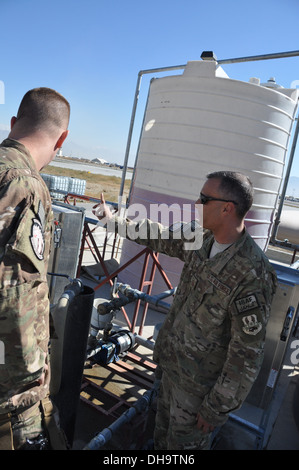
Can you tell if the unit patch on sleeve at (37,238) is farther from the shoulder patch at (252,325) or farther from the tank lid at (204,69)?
the tank lid at (204,69)

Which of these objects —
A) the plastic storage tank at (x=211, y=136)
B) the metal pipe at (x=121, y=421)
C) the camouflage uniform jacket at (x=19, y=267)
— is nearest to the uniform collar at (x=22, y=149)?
the camouflage uniform jacket at (x=19, y=267)

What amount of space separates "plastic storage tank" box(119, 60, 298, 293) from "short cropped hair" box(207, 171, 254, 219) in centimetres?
378

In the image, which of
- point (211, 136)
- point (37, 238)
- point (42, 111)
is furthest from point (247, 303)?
point (211, 136)

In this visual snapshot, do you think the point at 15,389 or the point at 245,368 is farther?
the point at 245,368

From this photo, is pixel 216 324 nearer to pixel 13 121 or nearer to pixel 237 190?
pixel 237 190

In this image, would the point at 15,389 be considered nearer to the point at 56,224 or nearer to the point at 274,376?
the point at 274,376

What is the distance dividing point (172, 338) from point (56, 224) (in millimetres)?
2749

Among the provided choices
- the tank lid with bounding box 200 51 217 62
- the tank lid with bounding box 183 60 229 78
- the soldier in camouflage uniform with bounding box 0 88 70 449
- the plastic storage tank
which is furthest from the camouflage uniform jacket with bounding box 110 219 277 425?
the tank lid with bounding box 200 51 217 62

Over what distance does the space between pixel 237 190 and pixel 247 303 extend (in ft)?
2.39

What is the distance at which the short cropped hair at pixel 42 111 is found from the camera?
1.85 meters

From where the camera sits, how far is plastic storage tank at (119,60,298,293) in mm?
5629

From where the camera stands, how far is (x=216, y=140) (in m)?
5.69

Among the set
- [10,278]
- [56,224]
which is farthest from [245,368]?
[56,224]

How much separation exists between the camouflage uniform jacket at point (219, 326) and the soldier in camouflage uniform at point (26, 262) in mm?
921
